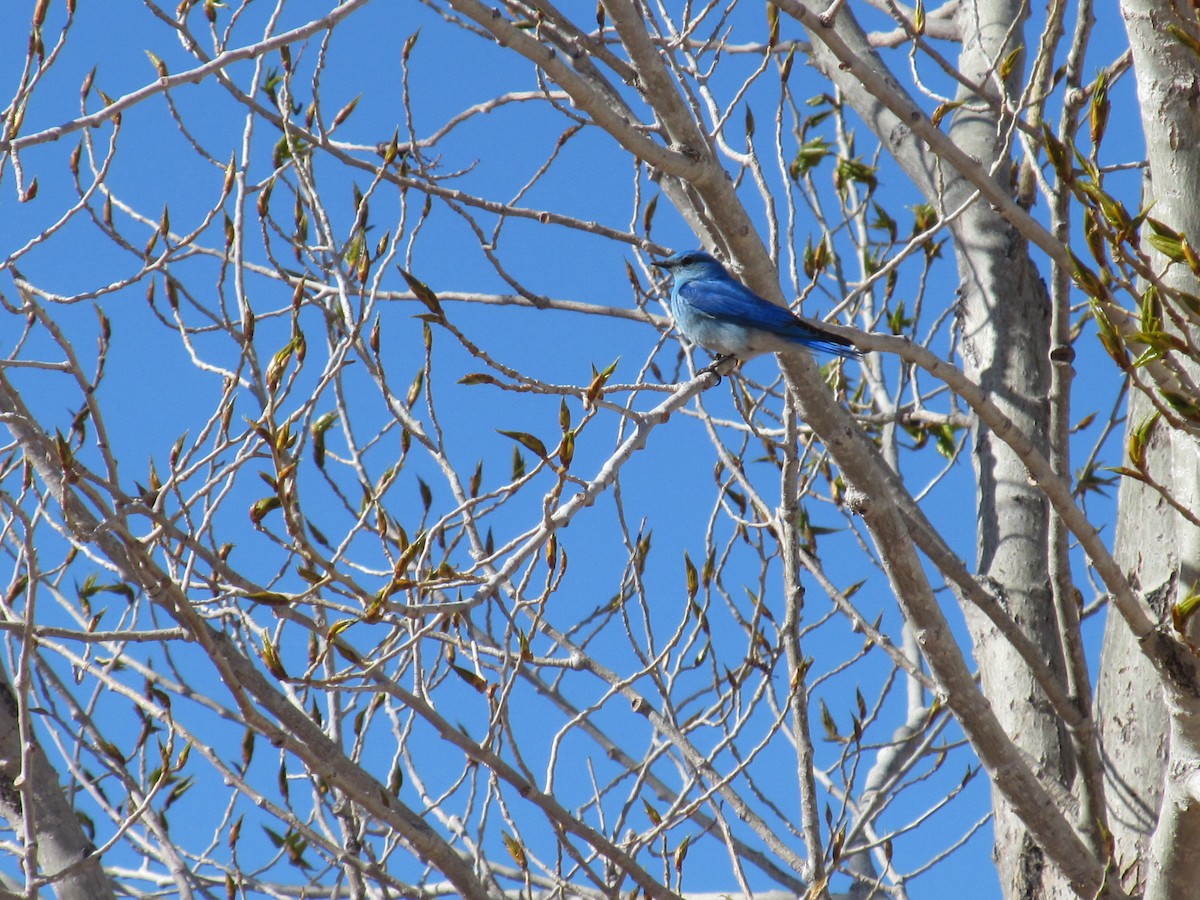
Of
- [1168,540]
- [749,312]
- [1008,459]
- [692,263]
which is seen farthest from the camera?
[692,263]

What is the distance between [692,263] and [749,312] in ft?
4.22

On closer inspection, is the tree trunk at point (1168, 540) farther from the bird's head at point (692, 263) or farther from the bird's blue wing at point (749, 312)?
the bird's head at point (692, 263)

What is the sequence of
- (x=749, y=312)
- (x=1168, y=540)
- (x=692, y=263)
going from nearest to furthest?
(x=1168, y=540) → (x=749, y=312) → (x=692, y=263)

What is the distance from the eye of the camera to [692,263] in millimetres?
5527

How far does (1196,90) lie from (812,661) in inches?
79.5

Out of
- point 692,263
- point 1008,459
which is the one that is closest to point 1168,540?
point 1008,459

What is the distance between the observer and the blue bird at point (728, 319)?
3953 mm

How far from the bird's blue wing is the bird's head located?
0.81 feet

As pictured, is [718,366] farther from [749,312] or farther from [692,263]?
[692,263]

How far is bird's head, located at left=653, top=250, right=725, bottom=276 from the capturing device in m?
5.47

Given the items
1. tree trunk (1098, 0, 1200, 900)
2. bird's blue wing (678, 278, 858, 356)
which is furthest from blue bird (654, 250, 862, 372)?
tree trunk (1098, 0, 1200, 900)

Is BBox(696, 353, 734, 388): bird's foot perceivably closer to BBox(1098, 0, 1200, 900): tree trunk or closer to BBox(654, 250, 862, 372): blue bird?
BBox(654, 250, 862, 372): blue bird

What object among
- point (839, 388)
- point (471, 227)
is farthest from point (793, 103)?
point (471, 227)

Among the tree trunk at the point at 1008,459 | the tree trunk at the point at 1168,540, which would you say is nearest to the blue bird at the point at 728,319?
the tree trunk at the point at 1008,459
